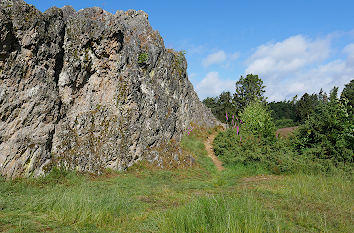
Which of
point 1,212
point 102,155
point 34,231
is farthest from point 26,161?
point 34,231

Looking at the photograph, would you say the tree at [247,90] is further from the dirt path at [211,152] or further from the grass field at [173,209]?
the grass field at [173,209]

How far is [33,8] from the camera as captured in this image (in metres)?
10.5

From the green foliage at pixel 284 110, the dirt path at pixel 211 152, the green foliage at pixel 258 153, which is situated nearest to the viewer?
the green foliage at pixel 258 153

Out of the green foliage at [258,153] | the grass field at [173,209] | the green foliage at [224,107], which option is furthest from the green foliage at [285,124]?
the grass field at [173,209]

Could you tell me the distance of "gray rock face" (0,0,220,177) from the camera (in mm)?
9516

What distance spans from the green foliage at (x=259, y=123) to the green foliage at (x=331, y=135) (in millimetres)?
3390

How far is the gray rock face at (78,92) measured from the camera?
9.52 meters

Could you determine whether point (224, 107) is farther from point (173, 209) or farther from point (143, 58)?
point (173, 209)

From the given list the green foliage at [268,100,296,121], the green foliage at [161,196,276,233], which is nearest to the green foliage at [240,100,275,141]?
the green foliage at [161,196,276,233]

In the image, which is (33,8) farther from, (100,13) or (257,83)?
(257,83)

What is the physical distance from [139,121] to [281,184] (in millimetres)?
8383

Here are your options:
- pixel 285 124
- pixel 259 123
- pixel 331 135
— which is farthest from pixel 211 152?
pixel 285 124

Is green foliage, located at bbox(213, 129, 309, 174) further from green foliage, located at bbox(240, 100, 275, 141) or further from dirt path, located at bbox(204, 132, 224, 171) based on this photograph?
green foliage, located at bbox(240, 100, 275, 141)

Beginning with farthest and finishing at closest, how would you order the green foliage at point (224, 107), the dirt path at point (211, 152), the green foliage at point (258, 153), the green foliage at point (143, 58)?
the green foliage at point (224, 107), the dirt path at point (211, 152), the green foliage at point (143, 58), the green foliage at point (258, 153)
